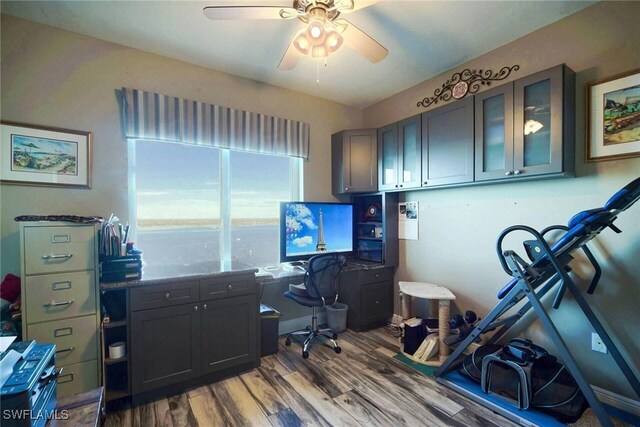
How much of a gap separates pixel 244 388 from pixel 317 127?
9.20 ft

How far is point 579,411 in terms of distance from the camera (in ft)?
5.74

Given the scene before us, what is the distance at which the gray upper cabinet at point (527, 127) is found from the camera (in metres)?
1.95

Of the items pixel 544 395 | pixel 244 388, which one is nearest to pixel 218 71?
pixel 244 388

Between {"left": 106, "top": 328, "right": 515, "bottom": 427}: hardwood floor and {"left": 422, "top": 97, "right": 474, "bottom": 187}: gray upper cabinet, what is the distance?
175 centimetres

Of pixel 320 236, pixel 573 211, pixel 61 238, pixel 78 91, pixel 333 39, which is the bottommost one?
pixel 320 236

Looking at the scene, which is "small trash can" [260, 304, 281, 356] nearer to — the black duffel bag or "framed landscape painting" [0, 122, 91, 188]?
the black duffel bag

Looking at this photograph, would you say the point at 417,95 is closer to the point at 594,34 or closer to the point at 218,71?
the point at 594,34

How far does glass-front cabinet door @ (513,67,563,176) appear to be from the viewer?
6.38ft

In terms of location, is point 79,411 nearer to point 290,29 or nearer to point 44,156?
point 44,156

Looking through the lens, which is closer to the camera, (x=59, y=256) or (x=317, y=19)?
(x=317, y=19)

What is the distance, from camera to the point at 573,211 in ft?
6.84

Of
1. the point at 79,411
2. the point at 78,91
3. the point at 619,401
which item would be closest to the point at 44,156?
the point at 78,91

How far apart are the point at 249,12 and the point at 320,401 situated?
255 centimetres

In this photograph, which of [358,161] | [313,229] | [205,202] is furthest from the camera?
[358,161]
